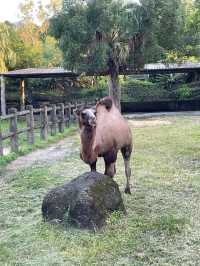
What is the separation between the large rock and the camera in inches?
209

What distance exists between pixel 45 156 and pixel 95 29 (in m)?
10.0

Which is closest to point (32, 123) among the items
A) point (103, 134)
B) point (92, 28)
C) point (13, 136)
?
point (13, 136)

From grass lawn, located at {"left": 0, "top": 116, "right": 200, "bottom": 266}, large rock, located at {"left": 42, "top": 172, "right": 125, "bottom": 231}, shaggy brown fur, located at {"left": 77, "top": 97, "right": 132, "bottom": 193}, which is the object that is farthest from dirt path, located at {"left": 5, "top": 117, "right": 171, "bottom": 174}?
large rock, located at {"left": 42, "top": 172, "right": 125, "bottom": 231}

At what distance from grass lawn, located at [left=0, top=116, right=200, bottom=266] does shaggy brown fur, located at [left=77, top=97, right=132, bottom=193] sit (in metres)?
0.73

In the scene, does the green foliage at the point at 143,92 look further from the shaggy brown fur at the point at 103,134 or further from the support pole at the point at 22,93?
the shaggy brown fur at the point at 103,134

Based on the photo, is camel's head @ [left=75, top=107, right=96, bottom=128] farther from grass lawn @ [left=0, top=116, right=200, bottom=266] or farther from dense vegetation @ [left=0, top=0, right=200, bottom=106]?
dense vegetation @ [left=0, top=0, right=200, bottom=106]

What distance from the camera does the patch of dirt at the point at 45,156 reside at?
10180 millimetres

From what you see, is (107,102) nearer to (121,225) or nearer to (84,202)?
(84,202)

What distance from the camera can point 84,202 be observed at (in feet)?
17.4

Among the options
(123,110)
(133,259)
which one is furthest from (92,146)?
(123,110)

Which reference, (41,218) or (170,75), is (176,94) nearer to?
(170,75)

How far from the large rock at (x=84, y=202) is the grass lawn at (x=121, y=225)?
0.39 ft

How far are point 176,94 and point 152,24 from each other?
7.61m

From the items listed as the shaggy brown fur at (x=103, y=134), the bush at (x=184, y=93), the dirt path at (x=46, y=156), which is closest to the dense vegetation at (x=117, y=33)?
the bush at (x=184, y=93)
